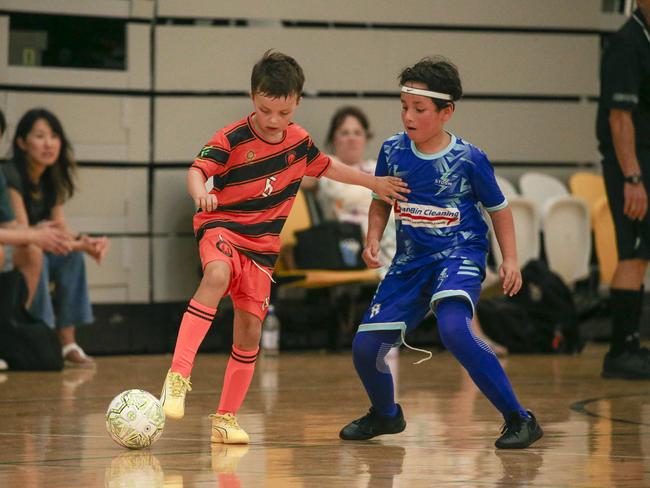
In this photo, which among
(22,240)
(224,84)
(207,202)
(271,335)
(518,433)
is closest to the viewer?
(207,202)

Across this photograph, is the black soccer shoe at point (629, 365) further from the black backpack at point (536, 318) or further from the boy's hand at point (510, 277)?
the boy's hand at point (510, 277)

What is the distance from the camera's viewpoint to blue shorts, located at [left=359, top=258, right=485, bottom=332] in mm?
4082

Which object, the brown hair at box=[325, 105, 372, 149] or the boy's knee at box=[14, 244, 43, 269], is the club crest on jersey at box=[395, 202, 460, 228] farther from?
the brown hair at box=[325, 105, 372, 149]

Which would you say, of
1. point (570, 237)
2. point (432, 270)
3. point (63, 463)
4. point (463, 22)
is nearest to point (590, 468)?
point (432, 270)

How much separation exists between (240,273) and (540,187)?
5028 millimetres

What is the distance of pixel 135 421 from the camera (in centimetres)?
388

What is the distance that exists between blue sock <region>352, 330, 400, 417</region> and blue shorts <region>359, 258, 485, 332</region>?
3 centimetres

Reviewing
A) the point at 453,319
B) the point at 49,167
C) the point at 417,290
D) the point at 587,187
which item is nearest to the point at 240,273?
the point at 417,290

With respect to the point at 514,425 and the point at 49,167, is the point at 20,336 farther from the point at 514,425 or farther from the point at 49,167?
the point at 514,425

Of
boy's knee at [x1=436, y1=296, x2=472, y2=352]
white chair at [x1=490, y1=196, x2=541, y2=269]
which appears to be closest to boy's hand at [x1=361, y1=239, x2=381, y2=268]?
boy's knee at [x1=436, y1=296, x2=472, y2=352]

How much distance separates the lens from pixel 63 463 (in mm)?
3654

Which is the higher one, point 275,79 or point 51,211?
point 275,79

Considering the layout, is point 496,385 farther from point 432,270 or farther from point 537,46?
point 537,46

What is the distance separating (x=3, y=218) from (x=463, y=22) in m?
3.69
